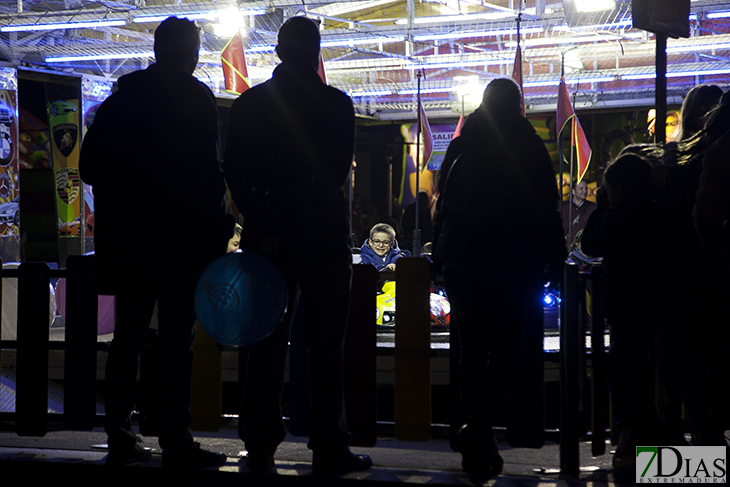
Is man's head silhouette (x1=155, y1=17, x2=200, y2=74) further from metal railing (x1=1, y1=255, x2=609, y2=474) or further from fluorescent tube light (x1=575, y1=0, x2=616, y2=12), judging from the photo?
fluorescent tube light (x1=575, y1=0, x2=616, y2=12)

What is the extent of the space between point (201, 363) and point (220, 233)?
0.74 metres

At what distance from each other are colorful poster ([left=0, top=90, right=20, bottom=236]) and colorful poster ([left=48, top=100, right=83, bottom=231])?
173 centimetres

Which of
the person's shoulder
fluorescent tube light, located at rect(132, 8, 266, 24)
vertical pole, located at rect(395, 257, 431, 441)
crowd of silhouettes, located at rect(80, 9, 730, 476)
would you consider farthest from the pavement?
fluorescent tube light, located at rect(132, 8, 266, 24)

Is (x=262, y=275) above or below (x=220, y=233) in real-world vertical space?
below

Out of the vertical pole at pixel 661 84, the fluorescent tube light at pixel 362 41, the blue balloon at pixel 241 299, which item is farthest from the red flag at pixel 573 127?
the blue balloon at pixel 241 299

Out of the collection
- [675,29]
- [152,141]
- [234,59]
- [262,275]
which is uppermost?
[234,59]

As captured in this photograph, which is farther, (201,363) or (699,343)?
(201,363)

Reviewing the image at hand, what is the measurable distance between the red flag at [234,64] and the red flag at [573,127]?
4.65 meters

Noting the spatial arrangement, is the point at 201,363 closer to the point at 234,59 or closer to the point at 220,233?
the point at 220,233

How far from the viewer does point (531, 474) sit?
269 centimetres

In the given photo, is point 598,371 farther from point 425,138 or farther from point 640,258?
point 425,138

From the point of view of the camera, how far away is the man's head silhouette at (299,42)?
99.9 inches

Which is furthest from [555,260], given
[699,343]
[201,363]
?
[201,363]

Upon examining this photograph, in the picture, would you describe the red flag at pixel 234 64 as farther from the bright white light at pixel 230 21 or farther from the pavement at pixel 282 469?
the pavement at pixel 282 469
